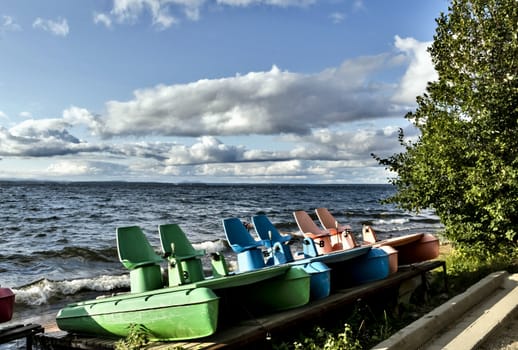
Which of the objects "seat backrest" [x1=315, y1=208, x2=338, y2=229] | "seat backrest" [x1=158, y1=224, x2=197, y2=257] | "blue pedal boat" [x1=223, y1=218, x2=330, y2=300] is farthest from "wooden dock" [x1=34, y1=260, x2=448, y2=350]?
"seat backrest" [x1=315, y1=208, x2=338, y2=229]

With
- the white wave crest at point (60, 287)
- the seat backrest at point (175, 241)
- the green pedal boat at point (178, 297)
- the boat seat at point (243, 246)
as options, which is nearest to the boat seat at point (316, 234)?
the boat seat at point (243, 246)

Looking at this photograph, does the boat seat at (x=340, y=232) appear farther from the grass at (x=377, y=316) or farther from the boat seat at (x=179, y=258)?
the boat seat at (x=179, y=258)

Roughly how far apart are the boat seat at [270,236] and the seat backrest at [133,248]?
2101 millimetres

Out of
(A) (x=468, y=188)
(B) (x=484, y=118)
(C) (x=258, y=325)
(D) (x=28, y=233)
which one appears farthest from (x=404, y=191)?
(D) (x=28, y=233)

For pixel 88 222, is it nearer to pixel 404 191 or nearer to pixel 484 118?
pixel 404 191

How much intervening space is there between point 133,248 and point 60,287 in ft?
22.6

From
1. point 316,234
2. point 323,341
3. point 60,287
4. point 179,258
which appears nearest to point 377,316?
point 323,341

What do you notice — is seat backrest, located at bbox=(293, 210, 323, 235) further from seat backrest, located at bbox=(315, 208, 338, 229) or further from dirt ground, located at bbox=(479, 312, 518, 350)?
dirt ground, located at bbox=(479, 312, 518, 350)

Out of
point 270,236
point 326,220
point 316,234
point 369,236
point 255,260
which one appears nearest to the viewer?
point 255,260

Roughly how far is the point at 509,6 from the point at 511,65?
1353 mm

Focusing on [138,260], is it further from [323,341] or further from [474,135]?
[474,135]

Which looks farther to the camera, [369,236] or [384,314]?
[369,236]

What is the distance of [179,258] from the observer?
260 inches

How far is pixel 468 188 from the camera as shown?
10.7 m
